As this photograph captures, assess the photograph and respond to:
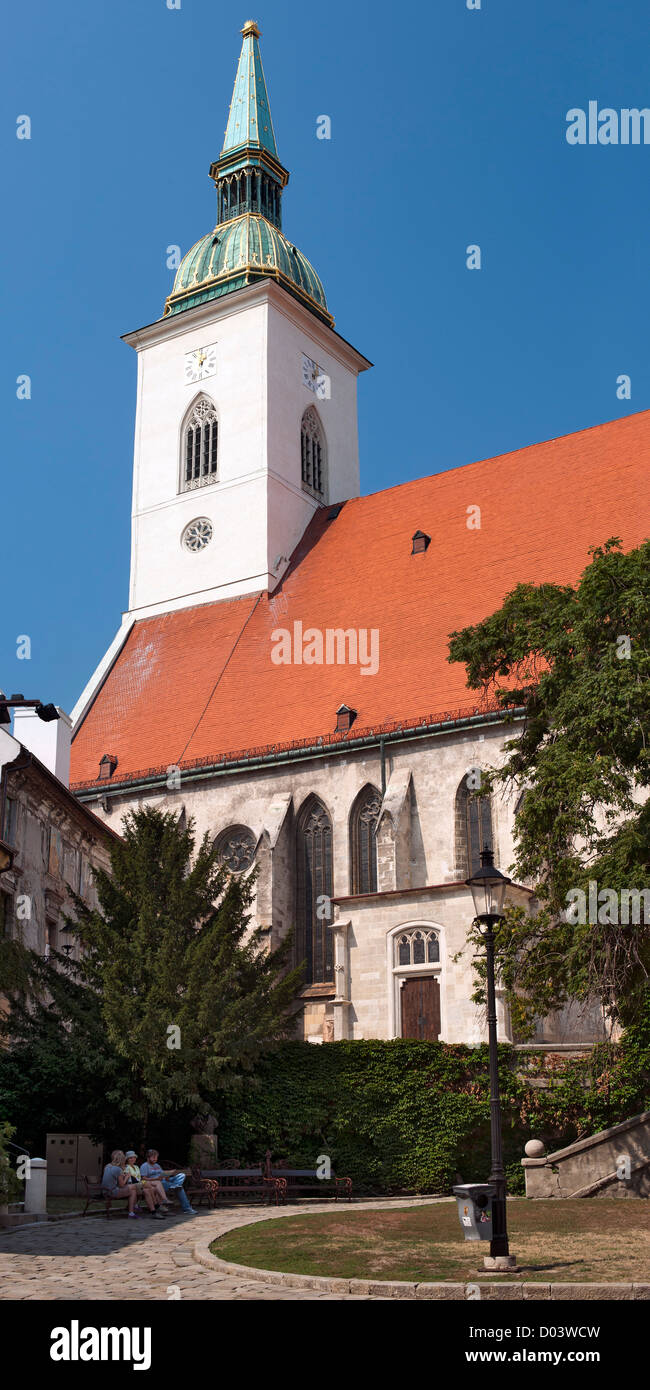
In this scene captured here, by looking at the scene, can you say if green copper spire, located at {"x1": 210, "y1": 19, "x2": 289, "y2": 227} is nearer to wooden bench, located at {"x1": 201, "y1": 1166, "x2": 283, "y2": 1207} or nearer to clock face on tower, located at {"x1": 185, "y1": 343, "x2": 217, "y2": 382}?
clock face on tower, located at {"x1": 185, "y1": 343, "x2": 217, "y2": 382}

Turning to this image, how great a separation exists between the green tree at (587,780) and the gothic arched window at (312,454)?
21504 mm

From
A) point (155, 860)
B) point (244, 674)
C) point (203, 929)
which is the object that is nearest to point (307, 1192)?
point (203, 929)

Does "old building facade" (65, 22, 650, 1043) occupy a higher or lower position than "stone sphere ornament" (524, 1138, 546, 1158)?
higher

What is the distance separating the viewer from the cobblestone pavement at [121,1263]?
8.95 m

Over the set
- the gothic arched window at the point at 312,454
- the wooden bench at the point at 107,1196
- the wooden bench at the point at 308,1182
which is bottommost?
the wooden bench at the point at 308,1182

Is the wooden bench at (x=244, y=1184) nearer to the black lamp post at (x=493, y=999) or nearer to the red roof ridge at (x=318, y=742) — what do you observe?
the black lamp post at (x=493, y=999)

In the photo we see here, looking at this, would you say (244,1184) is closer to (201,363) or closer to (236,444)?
(236,444)

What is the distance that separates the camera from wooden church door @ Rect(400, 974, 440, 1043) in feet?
83.0

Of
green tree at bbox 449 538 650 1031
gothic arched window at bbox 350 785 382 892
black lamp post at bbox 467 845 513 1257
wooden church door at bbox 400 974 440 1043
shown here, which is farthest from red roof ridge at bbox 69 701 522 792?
black lamp post at bbox 467 845 513 1257

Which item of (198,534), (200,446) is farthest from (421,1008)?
(200,446)

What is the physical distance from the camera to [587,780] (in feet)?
57.2

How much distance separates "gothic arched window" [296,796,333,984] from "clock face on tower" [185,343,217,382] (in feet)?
55.2

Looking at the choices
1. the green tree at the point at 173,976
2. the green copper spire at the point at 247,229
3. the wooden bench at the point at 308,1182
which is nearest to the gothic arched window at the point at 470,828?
the green tree at the point at 173,976
